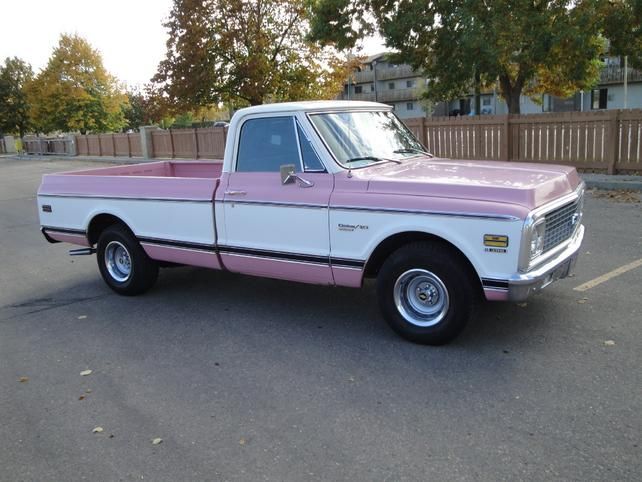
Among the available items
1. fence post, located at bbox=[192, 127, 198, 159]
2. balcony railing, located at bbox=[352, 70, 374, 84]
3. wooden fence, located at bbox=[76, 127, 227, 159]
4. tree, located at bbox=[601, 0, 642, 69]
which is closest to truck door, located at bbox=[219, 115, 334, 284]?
tree, located at bbox=[601, 0, 642, 69]

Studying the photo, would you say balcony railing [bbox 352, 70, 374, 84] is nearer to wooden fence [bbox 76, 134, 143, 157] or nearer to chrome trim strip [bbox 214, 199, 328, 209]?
wooden fence [bbox 76, 134, 143, 157]

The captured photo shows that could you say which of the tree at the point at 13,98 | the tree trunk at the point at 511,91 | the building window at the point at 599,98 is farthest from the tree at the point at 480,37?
the tree at the point at 13,98

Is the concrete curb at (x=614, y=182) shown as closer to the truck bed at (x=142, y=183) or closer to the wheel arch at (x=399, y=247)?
the truck bed at (x=142, y=183)

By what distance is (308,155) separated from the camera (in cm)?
514

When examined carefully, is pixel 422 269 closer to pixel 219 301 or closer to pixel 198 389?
pixel 198 389

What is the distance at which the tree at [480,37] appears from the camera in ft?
53.8

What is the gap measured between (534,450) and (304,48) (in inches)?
1118

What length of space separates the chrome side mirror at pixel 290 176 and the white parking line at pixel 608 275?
9.68 feet

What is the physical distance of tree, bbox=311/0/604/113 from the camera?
645 inches

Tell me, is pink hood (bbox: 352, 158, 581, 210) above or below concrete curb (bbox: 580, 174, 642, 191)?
above

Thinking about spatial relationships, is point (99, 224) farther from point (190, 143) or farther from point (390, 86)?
point (390, 86)

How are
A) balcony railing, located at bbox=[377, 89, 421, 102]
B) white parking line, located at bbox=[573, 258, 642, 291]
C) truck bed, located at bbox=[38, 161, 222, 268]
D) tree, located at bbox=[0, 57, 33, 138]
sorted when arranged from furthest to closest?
1. balcony railing, located at bbox=[377, 89, 421, 102]
2. tree, located at bbox=[0, 57, 33, 138]
3. white parking line, located at bbox=[573, 258, 642, 291]
4. truck bed, located at bbox=[38, 161, 222, 268]

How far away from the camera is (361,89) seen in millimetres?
83312

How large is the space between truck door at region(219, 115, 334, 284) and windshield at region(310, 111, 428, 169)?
0.71 ft
